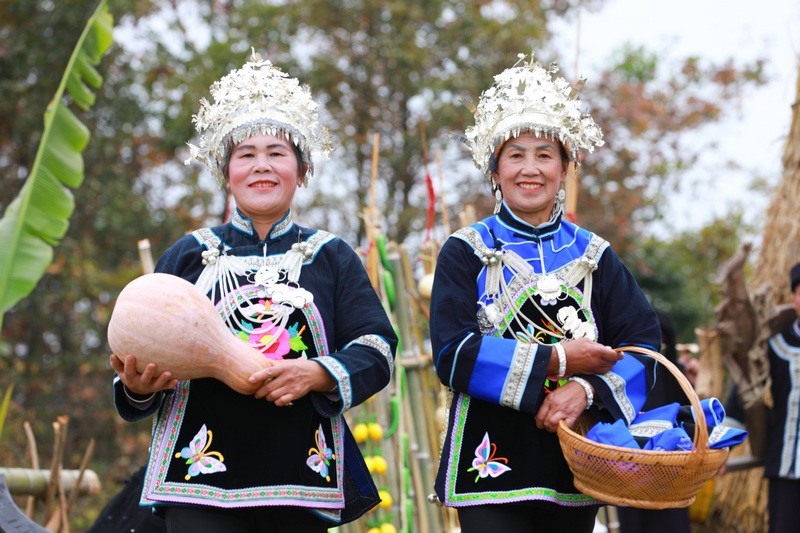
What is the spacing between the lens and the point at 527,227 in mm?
3529

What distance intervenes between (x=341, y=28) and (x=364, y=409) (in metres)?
7.95

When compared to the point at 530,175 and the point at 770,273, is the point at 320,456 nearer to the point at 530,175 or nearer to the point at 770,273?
the point at 530,175

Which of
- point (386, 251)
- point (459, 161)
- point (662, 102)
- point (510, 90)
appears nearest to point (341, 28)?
point (459, 161)

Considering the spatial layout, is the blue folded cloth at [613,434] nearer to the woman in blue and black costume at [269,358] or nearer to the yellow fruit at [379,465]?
the woman in blue and black costume at [269,358]

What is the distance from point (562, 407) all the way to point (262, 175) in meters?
1.26

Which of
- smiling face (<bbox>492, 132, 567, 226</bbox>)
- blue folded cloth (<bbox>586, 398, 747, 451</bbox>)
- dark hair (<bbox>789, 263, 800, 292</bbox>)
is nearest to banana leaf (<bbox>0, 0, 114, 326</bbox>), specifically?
smiling face (<bbox>492, 132, 567, 226</bbox>)

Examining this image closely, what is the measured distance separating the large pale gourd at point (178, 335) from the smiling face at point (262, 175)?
440 mm

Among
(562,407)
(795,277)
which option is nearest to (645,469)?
(562,407)

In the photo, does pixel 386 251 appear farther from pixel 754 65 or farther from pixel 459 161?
pixel 754 65

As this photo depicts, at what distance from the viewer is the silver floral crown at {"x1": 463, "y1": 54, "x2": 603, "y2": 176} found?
11.7ft

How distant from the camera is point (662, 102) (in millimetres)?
15469

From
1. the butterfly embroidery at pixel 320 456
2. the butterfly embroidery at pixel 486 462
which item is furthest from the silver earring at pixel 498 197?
the butterfly embroidery at pixel 320 456

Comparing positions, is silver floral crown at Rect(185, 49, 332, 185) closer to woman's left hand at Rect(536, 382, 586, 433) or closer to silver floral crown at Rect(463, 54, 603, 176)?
silver floral crown at Rect(463, 54, 603, 176)

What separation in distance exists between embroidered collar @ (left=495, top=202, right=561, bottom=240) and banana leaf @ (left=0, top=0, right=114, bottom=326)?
1.49 metres
